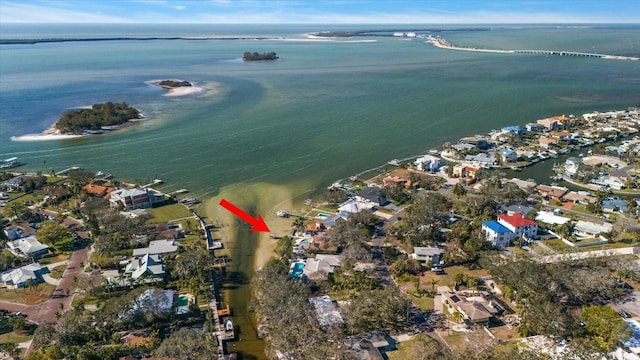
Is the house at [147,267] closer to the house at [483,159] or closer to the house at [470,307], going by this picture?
the house at [470,307]

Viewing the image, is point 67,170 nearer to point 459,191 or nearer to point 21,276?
point 21,276

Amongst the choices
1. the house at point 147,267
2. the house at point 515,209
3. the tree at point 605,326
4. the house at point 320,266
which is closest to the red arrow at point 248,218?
the house at point 320,266

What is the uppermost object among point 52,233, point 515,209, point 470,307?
point 515,209

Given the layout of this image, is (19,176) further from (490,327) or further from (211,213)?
(490,327)

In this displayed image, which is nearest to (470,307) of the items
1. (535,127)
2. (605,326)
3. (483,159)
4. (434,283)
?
(434,283)

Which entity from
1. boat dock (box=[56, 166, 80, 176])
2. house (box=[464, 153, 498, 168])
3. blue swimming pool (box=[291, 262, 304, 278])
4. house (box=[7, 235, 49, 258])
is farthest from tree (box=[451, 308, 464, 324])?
boat dock (box=[56, 166, 80, 176])

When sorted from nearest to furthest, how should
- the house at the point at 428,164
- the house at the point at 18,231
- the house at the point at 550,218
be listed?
1. the house at the point at 18,231
2. the house at the point at 550,218
3. the house at the point at 428,164
